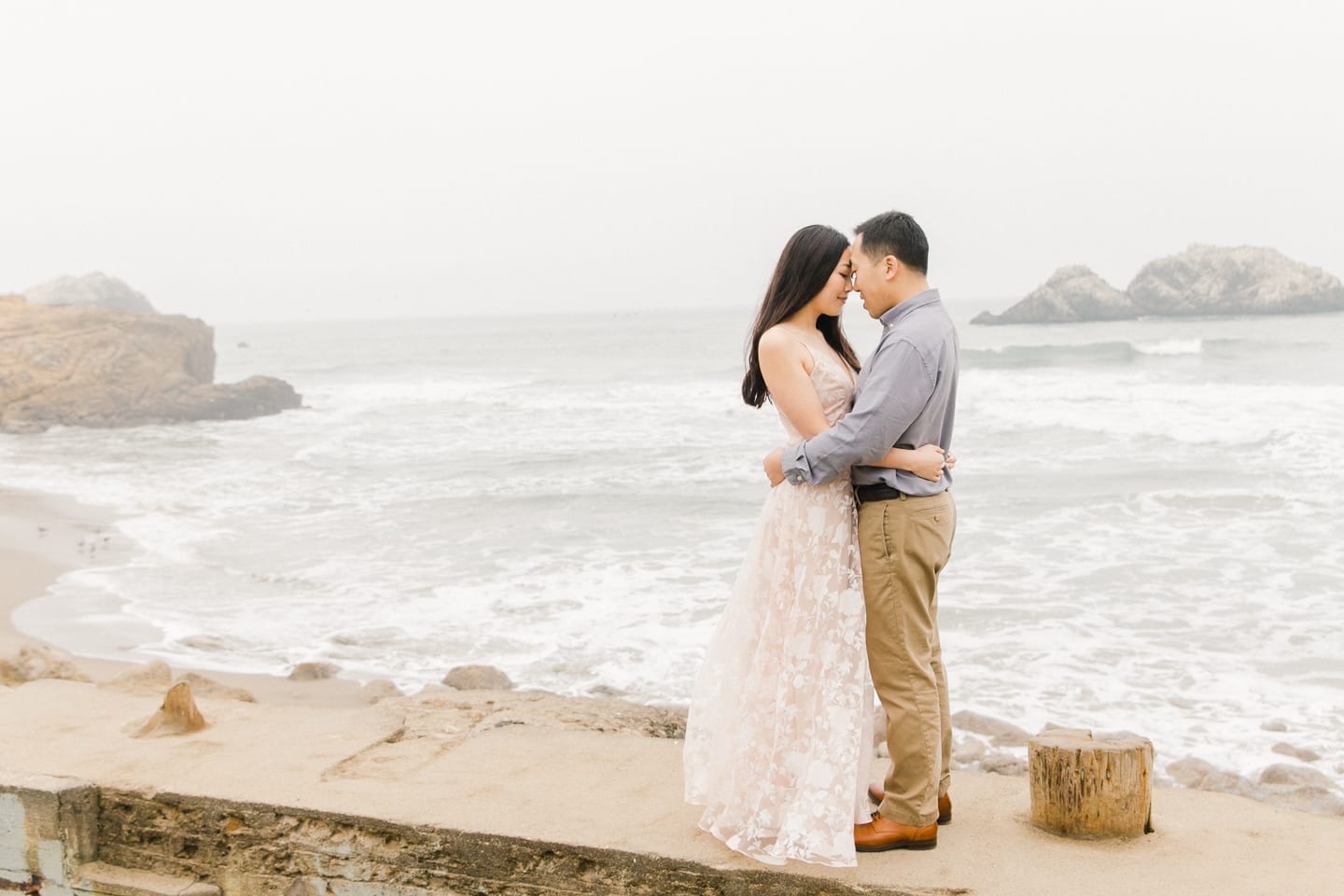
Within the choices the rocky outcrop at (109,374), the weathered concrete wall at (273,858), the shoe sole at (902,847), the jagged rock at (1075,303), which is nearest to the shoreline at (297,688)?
the shoe sole at (902,847)

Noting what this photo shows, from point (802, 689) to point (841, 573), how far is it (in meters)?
0.37

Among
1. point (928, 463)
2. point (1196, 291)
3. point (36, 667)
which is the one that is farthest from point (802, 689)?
point (1196, 291)

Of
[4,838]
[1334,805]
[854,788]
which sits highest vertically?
[854,788]

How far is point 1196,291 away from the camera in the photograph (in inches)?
3031

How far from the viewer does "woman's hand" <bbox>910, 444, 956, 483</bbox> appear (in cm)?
334

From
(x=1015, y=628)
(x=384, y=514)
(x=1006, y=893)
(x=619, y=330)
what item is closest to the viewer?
(x=1006, y=893)

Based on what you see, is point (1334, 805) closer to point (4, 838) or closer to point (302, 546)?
point (4, 838)

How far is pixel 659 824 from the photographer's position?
3.84 m

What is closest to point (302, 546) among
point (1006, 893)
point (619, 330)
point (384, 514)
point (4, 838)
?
point (384, 514)

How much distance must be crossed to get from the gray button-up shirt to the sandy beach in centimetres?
117

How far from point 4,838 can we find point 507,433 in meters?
22.9

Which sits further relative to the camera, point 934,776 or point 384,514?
point 384,514

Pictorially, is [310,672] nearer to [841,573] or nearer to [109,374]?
[841,573]

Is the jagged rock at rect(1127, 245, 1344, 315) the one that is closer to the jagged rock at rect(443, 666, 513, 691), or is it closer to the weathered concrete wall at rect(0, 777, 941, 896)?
the jagged rock at rect(443, 666, 513, 691)
